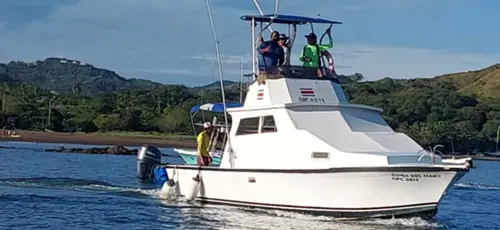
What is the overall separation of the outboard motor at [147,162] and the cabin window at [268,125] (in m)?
12.7

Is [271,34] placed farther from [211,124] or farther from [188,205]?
[188,205]

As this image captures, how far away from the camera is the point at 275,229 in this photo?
23.9m

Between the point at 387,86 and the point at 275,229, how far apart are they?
147 metres

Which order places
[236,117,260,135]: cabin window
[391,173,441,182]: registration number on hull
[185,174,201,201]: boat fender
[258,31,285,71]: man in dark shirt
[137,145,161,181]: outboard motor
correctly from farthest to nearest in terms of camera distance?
[137,145,161,181]: outboard motor < [185,174,201,201]: boat fender < [258,31,285,71]: man in dark shirt < [236,117,260,135]: cabin window < [391,173,441,182]: registration number on hull

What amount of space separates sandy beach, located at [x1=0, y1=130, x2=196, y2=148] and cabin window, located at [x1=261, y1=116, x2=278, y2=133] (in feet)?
231

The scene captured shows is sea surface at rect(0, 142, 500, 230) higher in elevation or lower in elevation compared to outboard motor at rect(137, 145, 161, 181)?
lower

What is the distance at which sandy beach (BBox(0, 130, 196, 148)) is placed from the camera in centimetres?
9931

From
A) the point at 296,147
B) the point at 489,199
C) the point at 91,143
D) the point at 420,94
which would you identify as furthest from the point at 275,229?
the point at 420,94

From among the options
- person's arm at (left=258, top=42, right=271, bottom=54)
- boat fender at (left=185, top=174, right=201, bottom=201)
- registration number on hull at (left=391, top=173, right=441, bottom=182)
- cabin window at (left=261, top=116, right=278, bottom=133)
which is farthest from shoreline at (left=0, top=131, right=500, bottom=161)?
registration number on hull at (left=391, top=173, right=441, bottom=182)

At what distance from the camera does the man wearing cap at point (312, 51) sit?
28359mm

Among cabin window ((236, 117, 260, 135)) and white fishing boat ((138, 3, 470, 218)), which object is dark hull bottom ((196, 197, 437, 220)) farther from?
cabin window ((236, 117, 260, 135))

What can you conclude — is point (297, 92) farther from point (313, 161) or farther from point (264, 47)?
point (313, 161)

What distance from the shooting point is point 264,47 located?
28.5 m

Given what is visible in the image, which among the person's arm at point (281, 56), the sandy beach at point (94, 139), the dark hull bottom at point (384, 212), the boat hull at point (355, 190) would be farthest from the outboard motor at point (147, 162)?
the sandy beach at point (94, 139)
